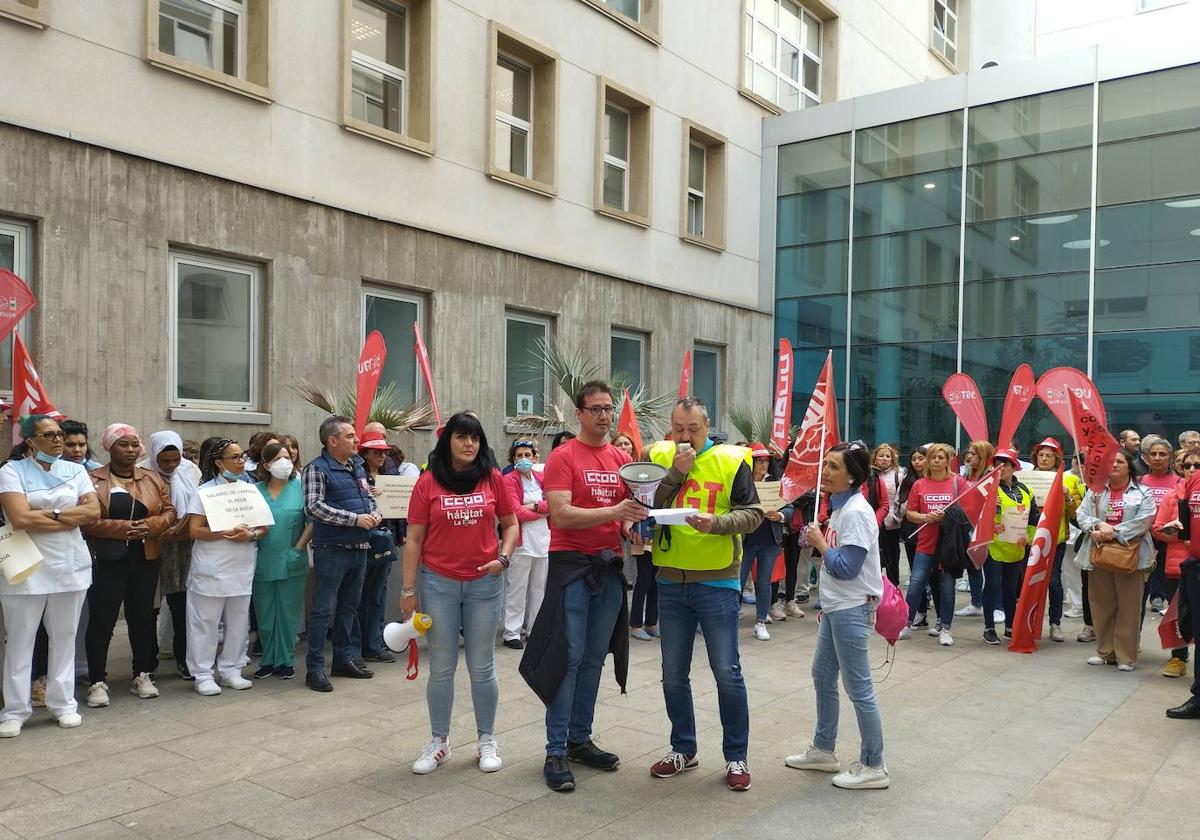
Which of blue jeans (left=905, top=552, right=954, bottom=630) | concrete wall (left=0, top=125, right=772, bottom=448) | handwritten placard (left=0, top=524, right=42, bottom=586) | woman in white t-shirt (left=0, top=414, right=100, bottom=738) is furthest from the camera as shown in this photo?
concrete wall (left=0, top=125, right=772, bottom=448)

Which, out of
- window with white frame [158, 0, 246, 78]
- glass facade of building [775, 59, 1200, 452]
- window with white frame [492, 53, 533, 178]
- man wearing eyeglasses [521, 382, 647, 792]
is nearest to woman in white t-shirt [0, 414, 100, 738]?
man wearing eyeglasses [521, 382, 647, 792]

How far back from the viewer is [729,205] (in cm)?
1931

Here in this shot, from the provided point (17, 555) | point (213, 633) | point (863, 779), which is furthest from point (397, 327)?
point (863, 779)

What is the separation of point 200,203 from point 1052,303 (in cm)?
1416

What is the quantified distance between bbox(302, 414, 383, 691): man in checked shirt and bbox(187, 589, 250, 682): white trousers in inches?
19.6

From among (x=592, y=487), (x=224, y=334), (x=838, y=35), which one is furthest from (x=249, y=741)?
(x=838, y=35)

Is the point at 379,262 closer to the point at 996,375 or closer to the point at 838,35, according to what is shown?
the point at 996,375

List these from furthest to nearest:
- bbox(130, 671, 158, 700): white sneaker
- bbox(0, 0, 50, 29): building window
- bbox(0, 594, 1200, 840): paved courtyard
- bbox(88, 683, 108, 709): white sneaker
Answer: bbox(0, 0, 50, 29): building window → bbox(130, 671, 158, 700): white sneaker → bbox(88, 683, 108, 709): white sneaker → bbox(0, 594, 1200, 840): paved courtyard

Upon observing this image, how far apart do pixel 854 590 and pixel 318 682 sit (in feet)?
13.0

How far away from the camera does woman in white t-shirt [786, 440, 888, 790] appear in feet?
17.1

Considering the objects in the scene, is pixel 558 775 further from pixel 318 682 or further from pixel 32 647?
pixel 32 647

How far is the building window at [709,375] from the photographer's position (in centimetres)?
1875

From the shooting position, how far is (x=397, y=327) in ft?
44.1

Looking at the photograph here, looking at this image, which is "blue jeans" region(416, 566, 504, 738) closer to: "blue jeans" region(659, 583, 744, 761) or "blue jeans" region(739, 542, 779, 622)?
"blue jeans" region(659, 583, 744, 761)
